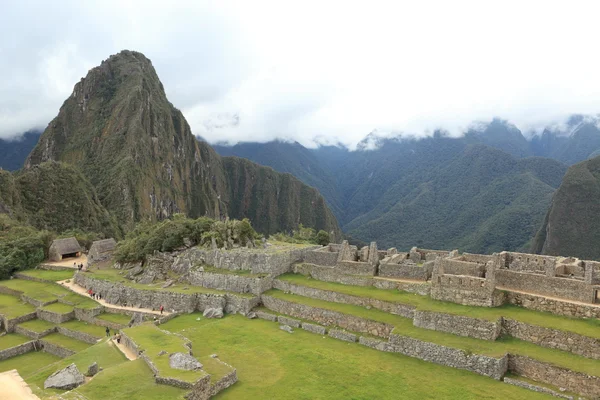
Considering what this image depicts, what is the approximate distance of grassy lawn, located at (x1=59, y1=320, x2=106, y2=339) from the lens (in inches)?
985

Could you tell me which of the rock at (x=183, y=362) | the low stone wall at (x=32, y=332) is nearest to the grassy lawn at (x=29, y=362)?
the low stone wall at (x=32, y=332)

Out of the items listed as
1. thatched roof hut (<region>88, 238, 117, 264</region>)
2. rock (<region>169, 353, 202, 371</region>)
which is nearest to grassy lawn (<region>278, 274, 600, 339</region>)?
rock (<region>169, 353, 202, 371</region>)

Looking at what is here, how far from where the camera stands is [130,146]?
12750 cm

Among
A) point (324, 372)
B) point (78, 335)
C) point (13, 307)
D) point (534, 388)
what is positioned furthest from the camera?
point (13, 307)

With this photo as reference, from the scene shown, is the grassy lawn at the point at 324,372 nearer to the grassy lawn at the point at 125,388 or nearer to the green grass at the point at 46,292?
the grassy lawn at the point at 125,388

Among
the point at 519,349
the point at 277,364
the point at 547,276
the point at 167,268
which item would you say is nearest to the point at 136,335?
the point at 277,364

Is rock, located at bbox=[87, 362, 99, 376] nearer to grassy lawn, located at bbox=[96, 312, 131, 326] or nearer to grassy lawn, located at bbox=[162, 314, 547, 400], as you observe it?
grassy lawn, located at bbox=[162, 314, 547, 400]

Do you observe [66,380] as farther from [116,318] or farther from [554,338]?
[554,338]

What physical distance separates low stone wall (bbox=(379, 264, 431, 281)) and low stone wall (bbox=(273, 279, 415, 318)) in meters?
2.85

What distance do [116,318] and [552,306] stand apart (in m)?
24.4

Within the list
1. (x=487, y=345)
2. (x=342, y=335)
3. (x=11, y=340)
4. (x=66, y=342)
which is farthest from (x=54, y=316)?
(x=487, y=345)

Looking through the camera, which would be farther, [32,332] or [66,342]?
[32,332]

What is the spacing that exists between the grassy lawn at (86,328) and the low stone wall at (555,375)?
21898 millimetres

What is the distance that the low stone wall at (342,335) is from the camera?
19566 millimetres
